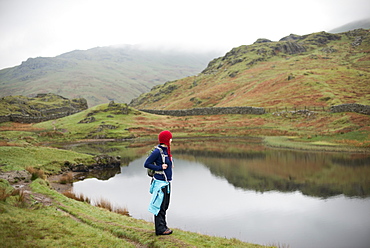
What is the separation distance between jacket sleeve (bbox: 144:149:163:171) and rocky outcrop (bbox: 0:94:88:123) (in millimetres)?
100465

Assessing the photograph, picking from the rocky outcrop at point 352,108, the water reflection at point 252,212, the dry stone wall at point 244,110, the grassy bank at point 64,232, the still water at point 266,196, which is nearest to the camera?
the grassy bank at point 64,232

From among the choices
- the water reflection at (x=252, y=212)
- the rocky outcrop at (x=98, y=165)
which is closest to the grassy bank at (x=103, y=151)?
the rocky outcrop at (x=98, y=165)

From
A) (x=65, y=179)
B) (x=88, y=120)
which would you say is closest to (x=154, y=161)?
(x=65, y=179)

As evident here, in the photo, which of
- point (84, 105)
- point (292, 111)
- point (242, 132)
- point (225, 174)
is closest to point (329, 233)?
point (225, 174)

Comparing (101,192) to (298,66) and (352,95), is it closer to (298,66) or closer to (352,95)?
(352,95)

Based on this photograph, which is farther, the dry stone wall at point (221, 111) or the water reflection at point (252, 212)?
the dry stone wall at point (221, 111)

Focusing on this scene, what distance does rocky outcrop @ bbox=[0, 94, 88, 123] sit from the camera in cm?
9891

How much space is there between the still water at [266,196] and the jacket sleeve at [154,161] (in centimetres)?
790

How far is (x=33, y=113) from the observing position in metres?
115

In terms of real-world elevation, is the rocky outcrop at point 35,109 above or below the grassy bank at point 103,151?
above

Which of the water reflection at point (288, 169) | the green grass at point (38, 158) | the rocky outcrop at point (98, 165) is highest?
the green grass at point (38, 158)

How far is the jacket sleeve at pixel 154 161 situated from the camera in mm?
11328

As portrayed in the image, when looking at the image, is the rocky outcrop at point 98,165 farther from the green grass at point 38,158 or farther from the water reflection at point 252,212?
the water reflection at point 252,212

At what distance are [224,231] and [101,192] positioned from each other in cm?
1464
